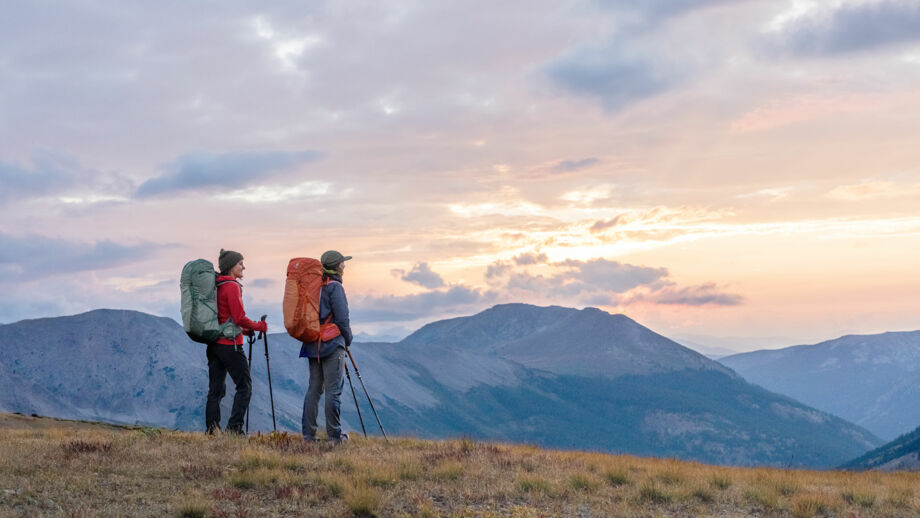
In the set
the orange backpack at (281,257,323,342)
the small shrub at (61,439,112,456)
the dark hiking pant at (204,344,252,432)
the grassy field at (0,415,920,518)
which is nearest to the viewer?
the grassy field at (0,415,920,518)

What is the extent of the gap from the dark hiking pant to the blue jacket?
143 cm

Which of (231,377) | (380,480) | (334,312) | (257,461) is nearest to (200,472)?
(257,461)

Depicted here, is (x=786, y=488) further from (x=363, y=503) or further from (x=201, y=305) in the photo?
(x=201, y=305)

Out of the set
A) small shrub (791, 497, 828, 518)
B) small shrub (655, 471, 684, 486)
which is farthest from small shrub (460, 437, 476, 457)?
small shrub (791, 497, 828, 518)

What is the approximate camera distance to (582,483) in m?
13.8

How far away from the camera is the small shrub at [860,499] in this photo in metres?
14.0

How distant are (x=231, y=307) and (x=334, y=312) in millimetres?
2130

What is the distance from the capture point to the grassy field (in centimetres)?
1136

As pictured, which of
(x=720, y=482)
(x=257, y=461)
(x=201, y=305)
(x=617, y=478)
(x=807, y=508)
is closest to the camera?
(x=807, y=508)

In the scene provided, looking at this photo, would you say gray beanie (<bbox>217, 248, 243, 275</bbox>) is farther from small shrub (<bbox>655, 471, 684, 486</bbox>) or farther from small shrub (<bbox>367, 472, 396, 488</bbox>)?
small shrub (<bbox>655, 471, 684, 486</bbox>)

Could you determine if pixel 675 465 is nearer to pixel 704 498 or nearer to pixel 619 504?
pixel 704 498

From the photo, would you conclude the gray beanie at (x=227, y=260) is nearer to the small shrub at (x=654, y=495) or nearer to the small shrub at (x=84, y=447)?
the small shrub at (x=84, y=447)

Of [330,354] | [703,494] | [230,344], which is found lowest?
[703,494]

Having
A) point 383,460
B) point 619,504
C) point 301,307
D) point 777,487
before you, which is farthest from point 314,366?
point 777,487
